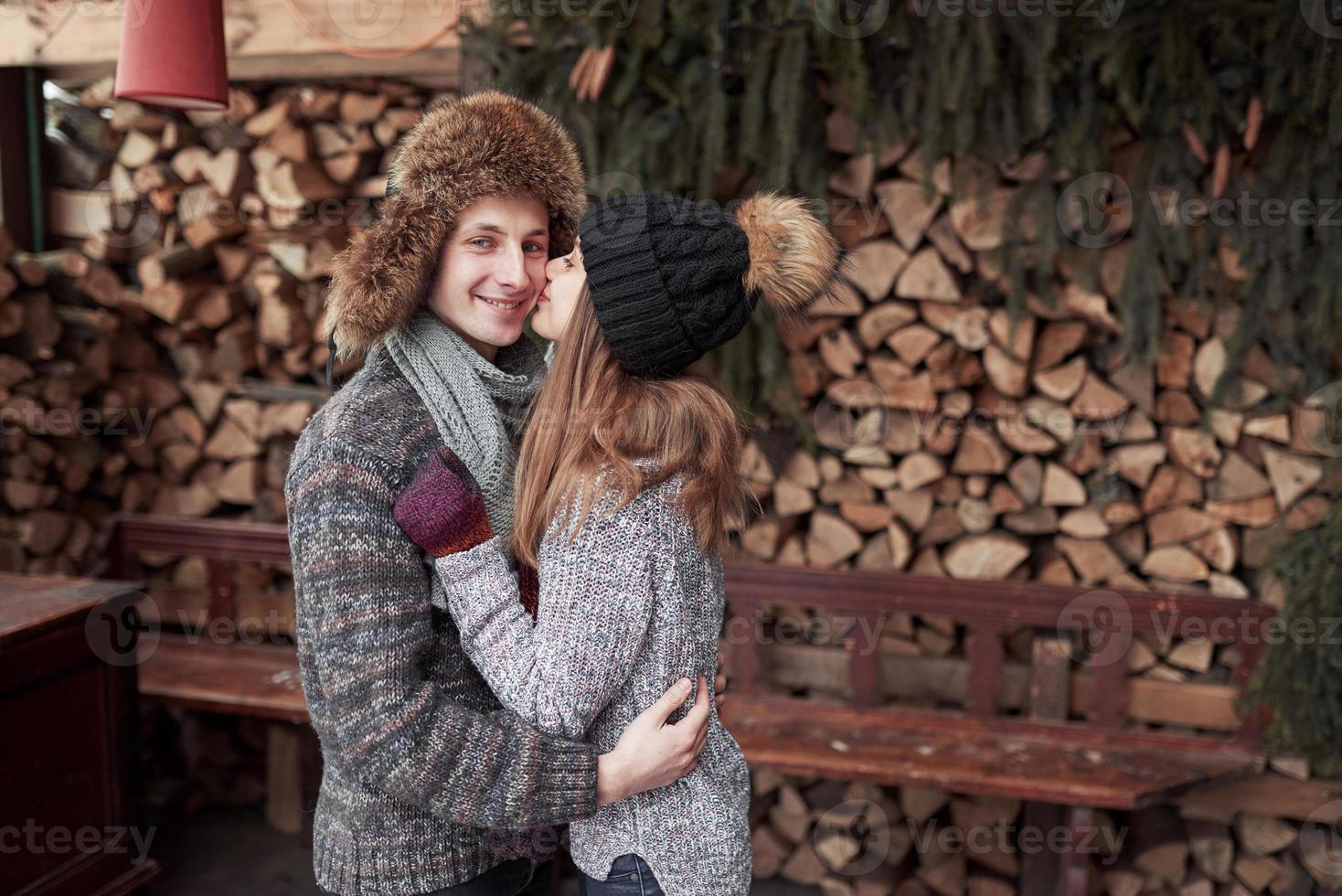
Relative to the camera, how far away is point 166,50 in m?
2.15

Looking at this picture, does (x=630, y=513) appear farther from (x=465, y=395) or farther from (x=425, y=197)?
(x=425, y=197)

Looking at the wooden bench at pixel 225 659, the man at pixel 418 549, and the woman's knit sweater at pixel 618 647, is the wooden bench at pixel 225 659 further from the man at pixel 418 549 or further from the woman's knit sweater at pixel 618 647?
the woman's knit sweater at pixel 618 647

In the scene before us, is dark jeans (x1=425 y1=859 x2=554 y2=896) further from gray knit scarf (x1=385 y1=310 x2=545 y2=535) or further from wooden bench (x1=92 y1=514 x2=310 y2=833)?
wooden bench (x1=92 y1=514 x2=310 y2=833)

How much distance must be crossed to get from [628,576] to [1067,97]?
2.18 m

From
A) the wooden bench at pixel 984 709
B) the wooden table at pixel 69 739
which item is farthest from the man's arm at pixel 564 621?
the wooden table at pixel 69 739

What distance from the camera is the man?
140cm

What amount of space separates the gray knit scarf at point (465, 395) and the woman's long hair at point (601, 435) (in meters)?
0.04

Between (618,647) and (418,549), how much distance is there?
A: 303 mm

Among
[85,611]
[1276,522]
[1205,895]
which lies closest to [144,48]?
[85,611]

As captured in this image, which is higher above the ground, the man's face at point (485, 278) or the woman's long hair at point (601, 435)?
the man's face at point (485, 278)

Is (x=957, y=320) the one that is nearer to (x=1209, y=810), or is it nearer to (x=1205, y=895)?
(x=1209, y=810)

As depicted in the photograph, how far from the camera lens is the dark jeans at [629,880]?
152 centimetres

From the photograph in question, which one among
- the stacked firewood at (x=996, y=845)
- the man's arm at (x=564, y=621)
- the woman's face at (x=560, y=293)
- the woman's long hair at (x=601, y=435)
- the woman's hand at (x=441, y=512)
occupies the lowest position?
the stacked firewood at (x=996, y=845)

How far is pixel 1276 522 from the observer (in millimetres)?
3061
